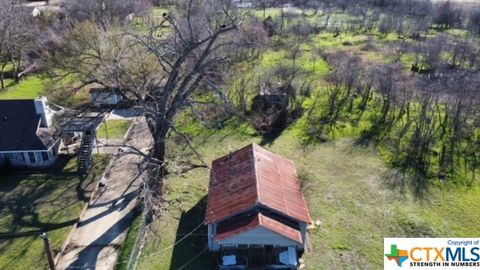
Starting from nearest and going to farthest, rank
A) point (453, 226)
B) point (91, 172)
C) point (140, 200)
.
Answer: point (453, 226) → point (140, 200) → point (91, 172)

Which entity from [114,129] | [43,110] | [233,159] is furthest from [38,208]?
[233,159]

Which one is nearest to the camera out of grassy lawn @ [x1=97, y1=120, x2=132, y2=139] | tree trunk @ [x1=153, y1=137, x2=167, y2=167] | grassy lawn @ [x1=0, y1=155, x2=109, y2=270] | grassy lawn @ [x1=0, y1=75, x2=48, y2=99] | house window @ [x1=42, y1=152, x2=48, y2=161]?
grassy lawn @ [x1=0, y1=155, x2=109, y2=270]

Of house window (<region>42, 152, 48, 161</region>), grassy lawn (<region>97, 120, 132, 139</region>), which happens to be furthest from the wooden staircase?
grassy lawn (<region>97, 120, 132, 139</region>)

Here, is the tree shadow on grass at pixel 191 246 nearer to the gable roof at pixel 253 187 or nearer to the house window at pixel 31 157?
the gable roof at pixel 253 187

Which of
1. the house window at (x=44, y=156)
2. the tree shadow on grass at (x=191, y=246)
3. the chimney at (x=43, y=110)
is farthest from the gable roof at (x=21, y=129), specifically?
the tree shadow on grass at (x=191, y=246)

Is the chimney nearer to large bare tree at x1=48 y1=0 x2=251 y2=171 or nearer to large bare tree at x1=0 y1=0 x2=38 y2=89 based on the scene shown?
large bare tree at x1=48 y1=0 x2=251 y2=171

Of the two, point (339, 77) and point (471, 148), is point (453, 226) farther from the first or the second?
point (339, 77)

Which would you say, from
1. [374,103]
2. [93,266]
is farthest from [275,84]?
[93,266]
